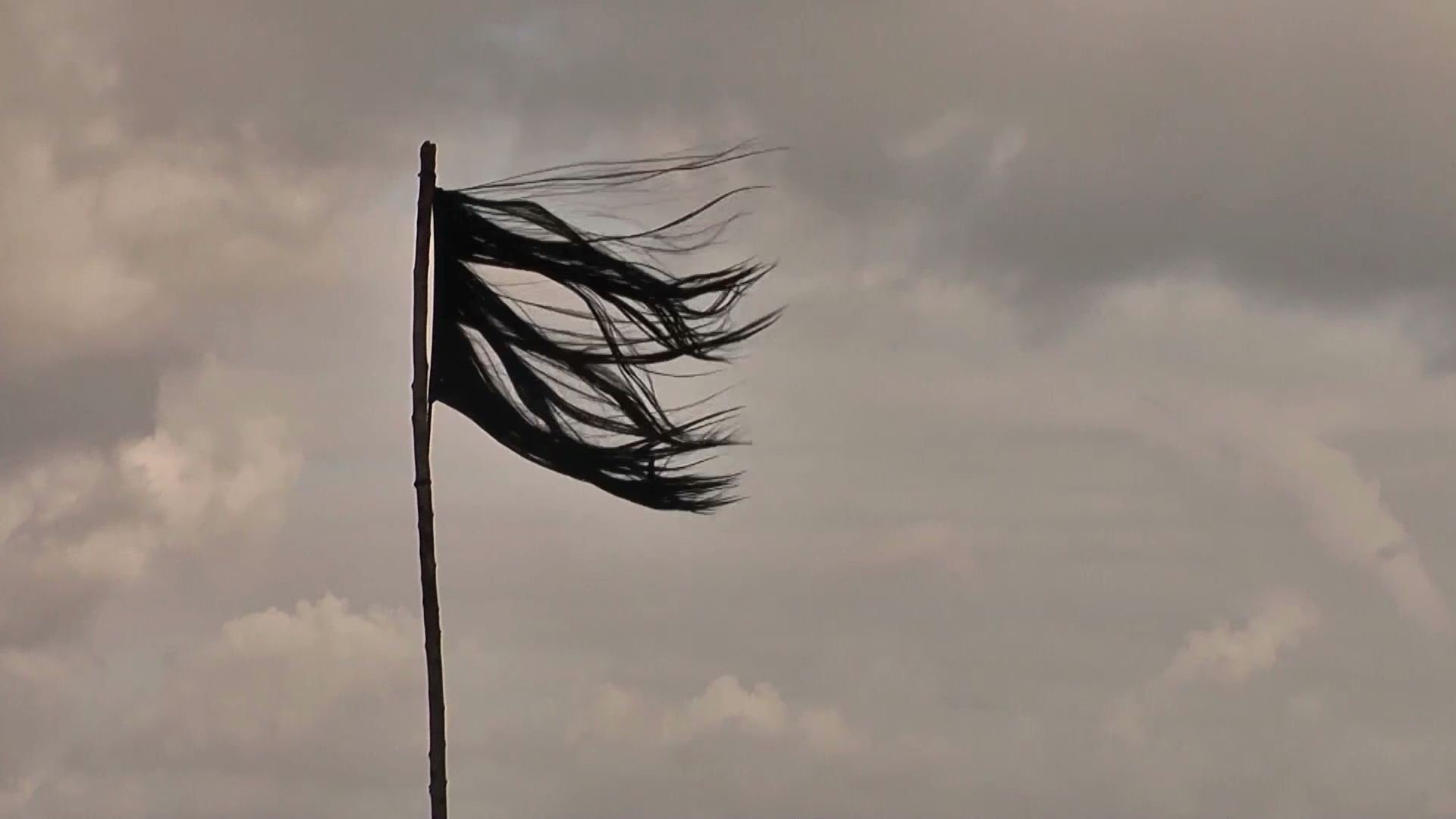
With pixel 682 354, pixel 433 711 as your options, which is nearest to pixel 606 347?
pixel 682 354

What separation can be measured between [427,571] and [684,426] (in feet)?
5.37

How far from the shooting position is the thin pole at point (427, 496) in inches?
401

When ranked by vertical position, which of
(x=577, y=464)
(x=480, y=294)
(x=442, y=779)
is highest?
A: (x=480, y=294)

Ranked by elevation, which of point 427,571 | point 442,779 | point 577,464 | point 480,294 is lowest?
point 442,779

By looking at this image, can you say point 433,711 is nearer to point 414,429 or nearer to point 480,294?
point 414,429

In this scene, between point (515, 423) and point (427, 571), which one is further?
point (515, 423)

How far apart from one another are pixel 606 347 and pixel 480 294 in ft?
2.31

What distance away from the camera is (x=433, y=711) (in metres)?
10.2

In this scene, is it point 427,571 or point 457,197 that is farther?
point 457,197

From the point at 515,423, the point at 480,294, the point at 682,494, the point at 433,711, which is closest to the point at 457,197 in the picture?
the point at 480,294

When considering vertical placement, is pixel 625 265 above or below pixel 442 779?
above

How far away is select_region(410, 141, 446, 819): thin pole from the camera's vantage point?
10188 millimetres

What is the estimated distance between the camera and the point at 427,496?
409 inches

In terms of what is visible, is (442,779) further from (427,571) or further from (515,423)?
(515,423)
